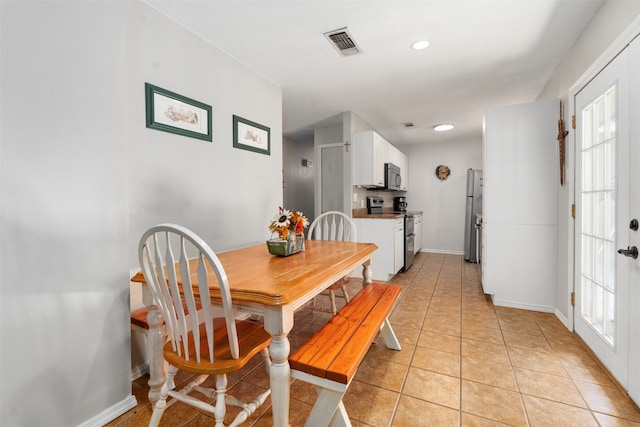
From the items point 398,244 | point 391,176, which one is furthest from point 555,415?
point 391,176

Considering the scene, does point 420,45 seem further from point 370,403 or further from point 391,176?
point 370,403

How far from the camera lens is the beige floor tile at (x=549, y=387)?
160 cm

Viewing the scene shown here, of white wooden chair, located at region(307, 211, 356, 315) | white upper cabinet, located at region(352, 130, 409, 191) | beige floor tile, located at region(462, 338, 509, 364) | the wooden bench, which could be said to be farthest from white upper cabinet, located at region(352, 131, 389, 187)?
the wooden bench

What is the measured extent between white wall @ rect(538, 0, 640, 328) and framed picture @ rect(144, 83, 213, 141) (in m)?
2.73

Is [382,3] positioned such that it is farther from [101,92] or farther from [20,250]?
[20,250]

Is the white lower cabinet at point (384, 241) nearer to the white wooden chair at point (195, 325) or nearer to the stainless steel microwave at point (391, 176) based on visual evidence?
the stainless steel microwave at point (391, 176)

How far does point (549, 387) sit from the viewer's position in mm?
1696

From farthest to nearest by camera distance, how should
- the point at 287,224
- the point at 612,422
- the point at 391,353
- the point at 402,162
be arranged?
the point at 402,162 → the point at 391,353 → the point at 287,224 → the point at 612,422

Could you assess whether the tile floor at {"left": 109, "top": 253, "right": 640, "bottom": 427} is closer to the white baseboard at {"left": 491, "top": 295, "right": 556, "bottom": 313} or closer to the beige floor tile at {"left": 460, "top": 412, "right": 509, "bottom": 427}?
the beige floor tile at {"left": 460, "top": 412, "right": 509, "bottom": 427}

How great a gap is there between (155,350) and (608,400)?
2.42 m

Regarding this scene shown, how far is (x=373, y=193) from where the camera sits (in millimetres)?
5160

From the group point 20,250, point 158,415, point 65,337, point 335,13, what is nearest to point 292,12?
point 335,13

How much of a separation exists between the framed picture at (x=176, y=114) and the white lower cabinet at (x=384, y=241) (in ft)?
8.48

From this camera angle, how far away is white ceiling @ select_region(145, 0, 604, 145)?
195 cm
